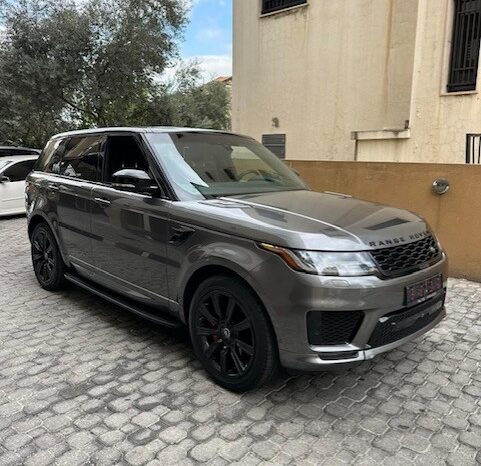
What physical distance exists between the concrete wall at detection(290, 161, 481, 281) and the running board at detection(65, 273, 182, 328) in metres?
3.73

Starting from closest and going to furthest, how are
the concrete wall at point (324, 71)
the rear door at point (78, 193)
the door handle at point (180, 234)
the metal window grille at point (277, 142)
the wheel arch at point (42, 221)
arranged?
1. the door handle at point (180, 234)
2. the rear door at point (78, 193)
3. the wheel arch at point (42, 221)
4. the concrete wall at point (324, 71)
5. the metal window grille at point (277, 142)

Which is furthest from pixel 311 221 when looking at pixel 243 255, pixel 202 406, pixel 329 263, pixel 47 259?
pixel 47 259

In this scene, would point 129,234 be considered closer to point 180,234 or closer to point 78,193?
point 180,234

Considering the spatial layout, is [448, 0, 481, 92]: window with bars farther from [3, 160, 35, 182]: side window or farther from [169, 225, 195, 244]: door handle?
[3, 160, 35, 182]: side window

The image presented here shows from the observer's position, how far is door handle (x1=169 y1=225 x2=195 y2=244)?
3.18 meters

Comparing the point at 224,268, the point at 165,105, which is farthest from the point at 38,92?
the point at 224,268

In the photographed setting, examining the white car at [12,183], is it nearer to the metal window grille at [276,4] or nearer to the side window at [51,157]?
the side window at [51,157]

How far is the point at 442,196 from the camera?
5660 mm

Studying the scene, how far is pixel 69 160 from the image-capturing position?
4.88m

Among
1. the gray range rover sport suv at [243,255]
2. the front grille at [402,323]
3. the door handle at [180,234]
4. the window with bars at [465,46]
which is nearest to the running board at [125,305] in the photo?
the gray range rover sport suv at [243,255]

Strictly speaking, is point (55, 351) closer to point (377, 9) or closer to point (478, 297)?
point (478, 297)

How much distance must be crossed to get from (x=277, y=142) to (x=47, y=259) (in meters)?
7.15

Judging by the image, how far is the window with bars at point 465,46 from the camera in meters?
8.04

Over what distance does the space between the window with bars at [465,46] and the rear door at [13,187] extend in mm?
9133
